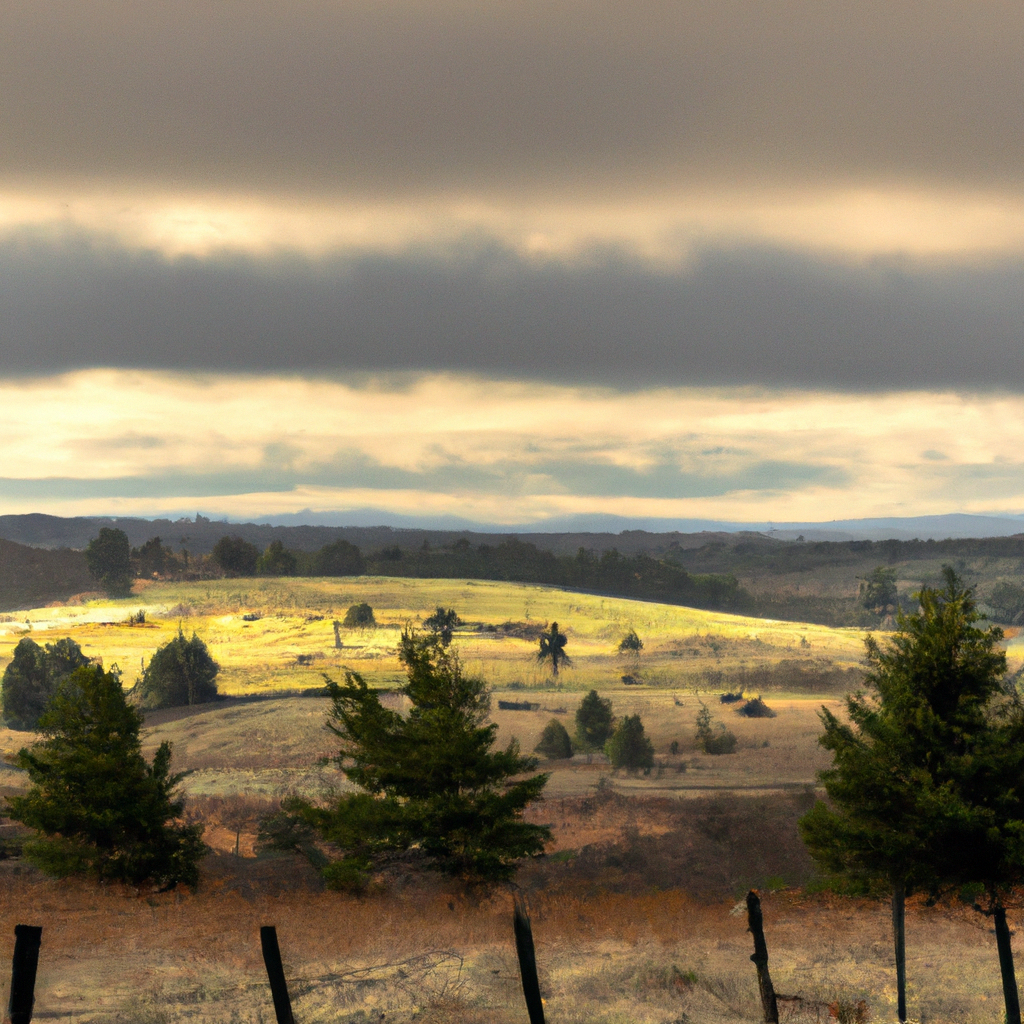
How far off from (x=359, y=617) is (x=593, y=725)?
90.6m

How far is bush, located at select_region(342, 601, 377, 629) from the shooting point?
169863mm

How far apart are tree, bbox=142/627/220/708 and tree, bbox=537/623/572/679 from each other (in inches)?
1931

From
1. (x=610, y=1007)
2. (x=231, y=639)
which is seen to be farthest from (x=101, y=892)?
(x=231, y=639)

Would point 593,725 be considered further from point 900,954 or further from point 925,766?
point 925,766

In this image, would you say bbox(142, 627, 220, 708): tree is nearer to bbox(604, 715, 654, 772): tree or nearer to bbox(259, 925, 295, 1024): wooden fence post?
bbox(604, 715, 654, 772): tree

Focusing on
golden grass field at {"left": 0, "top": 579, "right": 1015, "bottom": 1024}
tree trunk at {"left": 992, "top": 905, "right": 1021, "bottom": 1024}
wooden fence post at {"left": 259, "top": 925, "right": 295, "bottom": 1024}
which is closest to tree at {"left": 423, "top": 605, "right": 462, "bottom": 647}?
golden grass field at {"left": 0, "top": 579, "right": 1015, "bottom": 1024}

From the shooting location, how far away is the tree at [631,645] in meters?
154

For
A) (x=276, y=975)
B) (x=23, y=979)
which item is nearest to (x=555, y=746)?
(x=276, y=975)

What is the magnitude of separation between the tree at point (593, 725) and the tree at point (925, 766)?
66.9 meters

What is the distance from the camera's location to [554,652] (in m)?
140

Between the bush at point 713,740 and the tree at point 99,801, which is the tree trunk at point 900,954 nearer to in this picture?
the tree at point 99,801

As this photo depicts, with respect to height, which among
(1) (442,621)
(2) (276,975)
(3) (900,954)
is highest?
(2) (276,975)

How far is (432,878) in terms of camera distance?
115ft

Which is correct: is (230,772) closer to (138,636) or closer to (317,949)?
(317,949)
